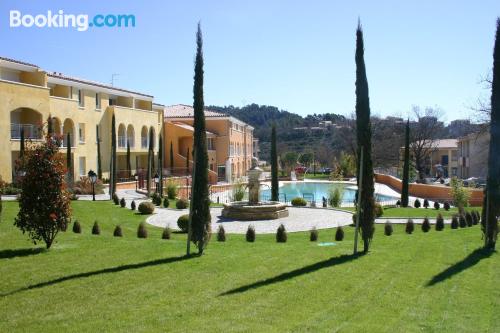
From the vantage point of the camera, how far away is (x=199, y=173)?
12.9m

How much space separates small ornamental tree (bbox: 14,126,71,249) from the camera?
12.3 m

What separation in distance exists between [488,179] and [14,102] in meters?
28.3

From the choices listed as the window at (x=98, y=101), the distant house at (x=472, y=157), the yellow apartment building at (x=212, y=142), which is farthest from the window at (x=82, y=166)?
the distant house at (x=472, y=157)

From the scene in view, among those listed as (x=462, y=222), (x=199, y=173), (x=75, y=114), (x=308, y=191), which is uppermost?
(x=75, y=114)

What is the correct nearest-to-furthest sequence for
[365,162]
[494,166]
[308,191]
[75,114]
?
1. [365,162]
2. [494,166]
3. [75,114]
4. [308,191]

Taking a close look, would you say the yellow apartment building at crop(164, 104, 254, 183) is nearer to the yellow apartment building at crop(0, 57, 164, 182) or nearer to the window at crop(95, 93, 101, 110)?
the yellow apartment building at crop(0, 57, 164, 182)

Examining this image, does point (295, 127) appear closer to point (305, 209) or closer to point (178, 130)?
point (178, 130)

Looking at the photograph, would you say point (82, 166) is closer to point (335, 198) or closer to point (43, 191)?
point (335, 198)

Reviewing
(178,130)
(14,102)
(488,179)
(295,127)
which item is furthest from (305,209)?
(295,127)

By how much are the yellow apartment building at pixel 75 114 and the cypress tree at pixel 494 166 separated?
68.4 ft

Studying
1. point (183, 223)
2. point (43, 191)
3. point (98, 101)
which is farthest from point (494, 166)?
point (98, 101)

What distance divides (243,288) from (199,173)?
14.4ft

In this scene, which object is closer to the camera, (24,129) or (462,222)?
(462,222)

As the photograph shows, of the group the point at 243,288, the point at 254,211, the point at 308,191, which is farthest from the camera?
the point at 308,191
